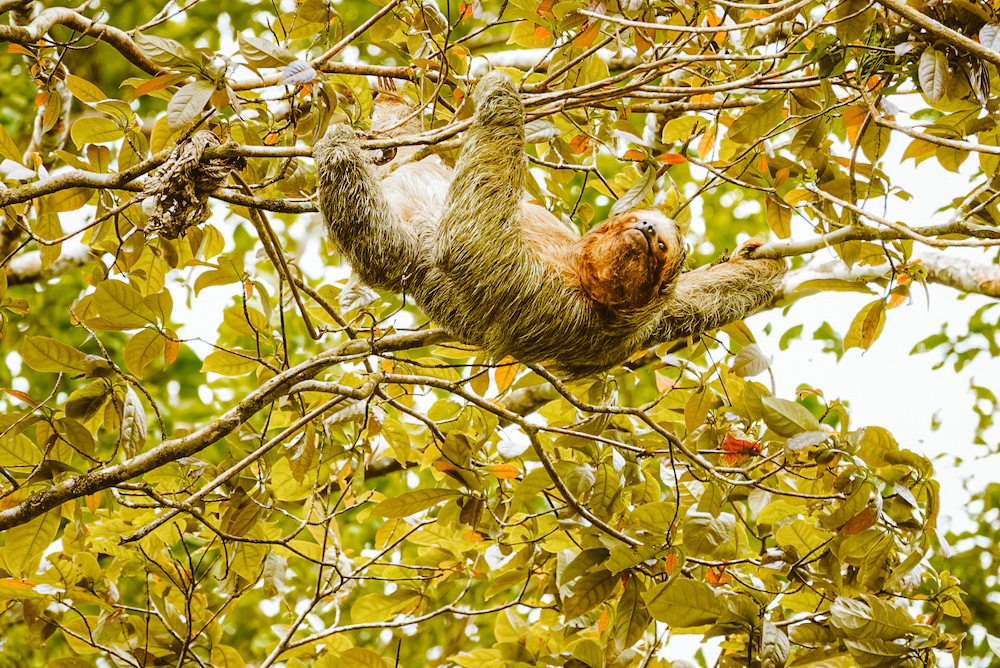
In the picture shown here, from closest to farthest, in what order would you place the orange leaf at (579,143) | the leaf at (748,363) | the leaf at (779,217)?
the leaf at (748,363) → the leaf at (779,217) → the orange leaf at (579,143)

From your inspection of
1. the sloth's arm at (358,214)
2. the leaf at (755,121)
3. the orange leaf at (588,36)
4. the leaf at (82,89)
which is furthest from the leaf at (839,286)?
the leaf at (82,89)

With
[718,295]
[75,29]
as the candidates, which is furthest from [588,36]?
[75,29]

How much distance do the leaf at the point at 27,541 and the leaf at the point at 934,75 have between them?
13.4 feet

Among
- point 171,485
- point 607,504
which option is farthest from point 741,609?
point 171,485

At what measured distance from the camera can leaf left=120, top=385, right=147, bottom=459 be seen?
336 cm

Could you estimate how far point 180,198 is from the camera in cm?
314

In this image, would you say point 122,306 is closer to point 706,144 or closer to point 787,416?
point 787,416

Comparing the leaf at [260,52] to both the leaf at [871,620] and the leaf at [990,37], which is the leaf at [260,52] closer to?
the leaf at [990,37]

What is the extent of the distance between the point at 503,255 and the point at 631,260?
615 millimetres

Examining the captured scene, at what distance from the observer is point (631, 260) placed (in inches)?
139

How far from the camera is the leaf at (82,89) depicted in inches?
138

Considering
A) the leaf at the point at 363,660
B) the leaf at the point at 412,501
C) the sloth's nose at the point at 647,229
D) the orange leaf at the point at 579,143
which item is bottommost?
the leaf at the point at 363,660

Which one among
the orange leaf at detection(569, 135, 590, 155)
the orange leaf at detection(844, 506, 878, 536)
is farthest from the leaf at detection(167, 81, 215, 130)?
the orange leaf at detection(844, 506, 878, 536)

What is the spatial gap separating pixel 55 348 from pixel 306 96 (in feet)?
6.19
